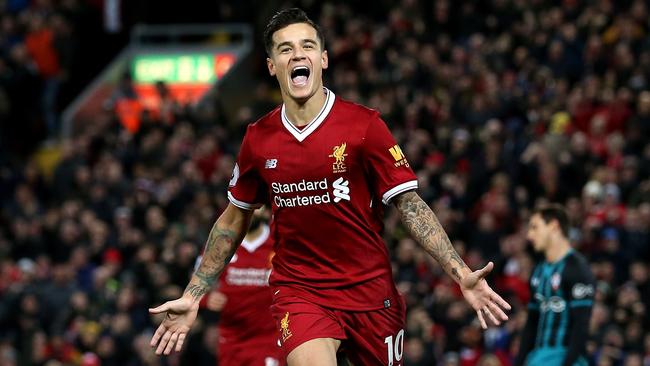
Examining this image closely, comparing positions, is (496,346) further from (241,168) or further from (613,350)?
(241,168)

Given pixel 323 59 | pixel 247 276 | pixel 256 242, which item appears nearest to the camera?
pixel 323 59

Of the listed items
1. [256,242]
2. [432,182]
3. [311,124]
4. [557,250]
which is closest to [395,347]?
[311,124]

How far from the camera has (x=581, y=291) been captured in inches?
382

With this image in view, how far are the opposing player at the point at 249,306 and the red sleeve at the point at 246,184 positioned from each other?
109 inches

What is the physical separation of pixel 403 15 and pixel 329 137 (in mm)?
14376

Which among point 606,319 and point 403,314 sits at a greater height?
point 403,314

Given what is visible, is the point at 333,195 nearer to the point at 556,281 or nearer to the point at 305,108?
the point at 305,108

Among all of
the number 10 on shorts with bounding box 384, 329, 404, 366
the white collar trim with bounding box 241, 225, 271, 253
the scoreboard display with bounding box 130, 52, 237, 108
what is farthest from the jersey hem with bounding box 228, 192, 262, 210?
the scoreboard display with bounding box 130, 52, 237, 108

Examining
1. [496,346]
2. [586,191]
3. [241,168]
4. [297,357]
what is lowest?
[496,346]

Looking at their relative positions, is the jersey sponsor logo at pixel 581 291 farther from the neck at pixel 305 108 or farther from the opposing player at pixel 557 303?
the neck at pixel 305 108

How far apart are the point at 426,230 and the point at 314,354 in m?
0.90

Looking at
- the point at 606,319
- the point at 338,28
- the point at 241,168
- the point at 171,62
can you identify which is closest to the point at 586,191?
the point at 606,319

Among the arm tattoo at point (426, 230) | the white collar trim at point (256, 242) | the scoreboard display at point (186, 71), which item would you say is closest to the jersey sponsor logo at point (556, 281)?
the white collar trim at point (256, 242)

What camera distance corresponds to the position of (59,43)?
A: 23781 millimetres
